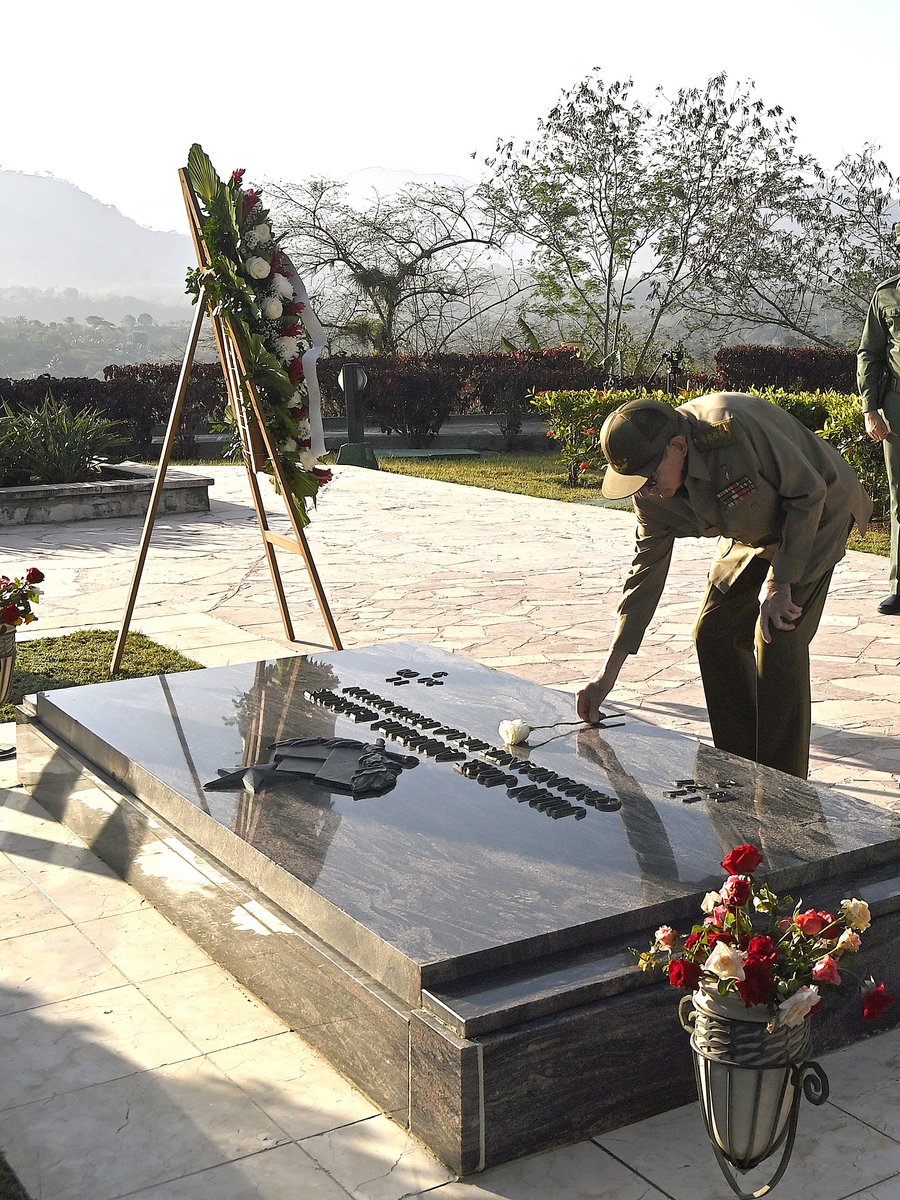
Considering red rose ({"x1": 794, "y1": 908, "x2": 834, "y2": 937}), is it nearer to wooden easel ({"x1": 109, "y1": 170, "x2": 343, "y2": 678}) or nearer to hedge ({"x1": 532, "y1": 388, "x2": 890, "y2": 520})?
wooden easel ({"x1": 109, "y1": 170, "x2": 343, "y2": 678})

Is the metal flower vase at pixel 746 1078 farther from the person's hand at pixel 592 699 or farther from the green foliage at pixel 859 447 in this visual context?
the green foliage at pixel 859 447

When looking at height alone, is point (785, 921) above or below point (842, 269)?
below

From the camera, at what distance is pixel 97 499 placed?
12031mm

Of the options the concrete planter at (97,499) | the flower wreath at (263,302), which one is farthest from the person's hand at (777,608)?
the concrete planter at (97,499)

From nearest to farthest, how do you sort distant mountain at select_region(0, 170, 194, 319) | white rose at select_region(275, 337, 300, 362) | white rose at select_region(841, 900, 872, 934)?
white rose at select_region(841, 900, 872, 934), white rose at select_region(275, 337, 300, 362), distant mountain at select_region(0, 170, 194, 319)

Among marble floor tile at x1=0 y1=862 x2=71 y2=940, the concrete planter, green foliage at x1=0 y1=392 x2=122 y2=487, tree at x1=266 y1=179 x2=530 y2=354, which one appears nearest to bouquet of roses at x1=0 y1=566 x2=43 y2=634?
marble floor tile at x1=0 y1=862 x2=71 y2=940

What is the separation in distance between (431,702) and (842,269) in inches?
903

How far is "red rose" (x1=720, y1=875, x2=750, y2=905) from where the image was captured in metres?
2.26

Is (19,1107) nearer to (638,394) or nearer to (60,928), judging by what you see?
(60,928)

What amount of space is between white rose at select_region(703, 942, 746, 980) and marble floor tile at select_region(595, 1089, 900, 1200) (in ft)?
1.61

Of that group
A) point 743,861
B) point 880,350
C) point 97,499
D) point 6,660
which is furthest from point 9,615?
point 97,499

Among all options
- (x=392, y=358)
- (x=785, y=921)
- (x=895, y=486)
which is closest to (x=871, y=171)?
(x=392, y=358)

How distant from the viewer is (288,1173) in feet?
8.07

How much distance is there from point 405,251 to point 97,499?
1424cm
